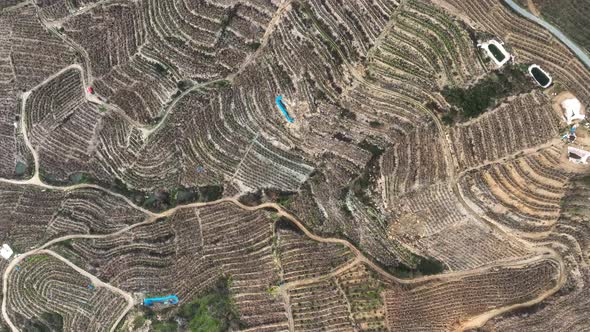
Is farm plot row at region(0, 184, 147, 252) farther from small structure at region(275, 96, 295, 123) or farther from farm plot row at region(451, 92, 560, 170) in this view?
farm plot row at region(451, 92, 560, 170)

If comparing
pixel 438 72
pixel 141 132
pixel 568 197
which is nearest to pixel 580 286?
pixel 568 197

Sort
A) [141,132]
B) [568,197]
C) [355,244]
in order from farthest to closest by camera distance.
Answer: [141,132] < [355,244] < [568,197]

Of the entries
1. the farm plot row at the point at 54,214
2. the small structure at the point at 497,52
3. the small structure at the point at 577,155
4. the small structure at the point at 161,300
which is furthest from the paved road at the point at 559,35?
the small structure at the point at 161,300

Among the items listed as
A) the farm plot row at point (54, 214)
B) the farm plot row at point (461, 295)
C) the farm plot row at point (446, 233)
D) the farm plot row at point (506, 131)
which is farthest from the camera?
the farm plot row at point (54, 214)

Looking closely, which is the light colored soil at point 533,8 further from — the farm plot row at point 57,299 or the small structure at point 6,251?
the small structure at point 6,251

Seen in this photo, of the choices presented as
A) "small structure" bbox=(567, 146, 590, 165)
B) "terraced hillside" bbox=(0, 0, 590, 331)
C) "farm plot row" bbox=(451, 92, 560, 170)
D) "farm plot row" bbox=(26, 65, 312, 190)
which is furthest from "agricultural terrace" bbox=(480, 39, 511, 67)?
"farm plot row" bbox=(26, 65, 312, 190)

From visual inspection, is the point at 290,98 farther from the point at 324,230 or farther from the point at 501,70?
the point at 501,70

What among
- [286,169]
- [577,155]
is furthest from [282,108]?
[577,155]
